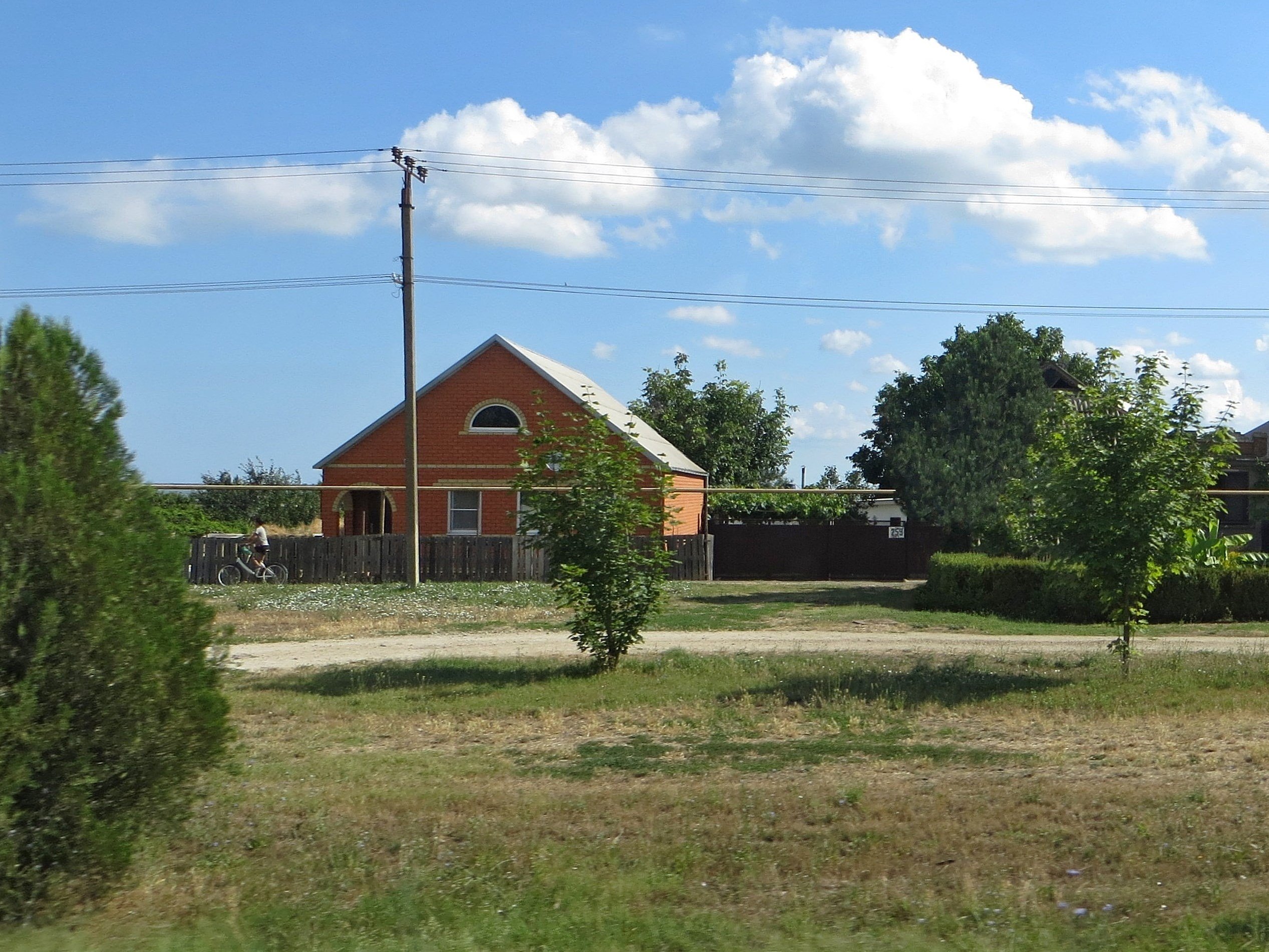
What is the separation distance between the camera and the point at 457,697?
12.6 m

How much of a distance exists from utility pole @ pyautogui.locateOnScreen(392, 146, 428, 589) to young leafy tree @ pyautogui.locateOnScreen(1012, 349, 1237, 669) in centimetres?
1629

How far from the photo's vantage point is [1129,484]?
41.9 feet

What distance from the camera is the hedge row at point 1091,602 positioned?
21.2m

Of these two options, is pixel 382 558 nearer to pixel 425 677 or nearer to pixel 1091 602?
pixel 425 677

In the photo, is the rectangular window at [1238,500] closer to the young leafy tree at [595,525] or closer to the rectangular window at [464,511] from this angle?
the rectangular window at [464,511]

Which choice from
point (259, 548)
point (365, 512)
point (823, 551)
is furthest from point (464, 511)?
point (823, 551)

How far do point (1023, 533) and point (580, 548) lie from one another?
6683mm

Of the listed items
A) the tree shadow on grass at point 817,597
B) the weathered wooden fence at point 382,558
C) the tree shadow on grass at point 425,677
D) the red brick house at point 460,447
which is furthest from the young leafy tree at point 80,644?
the red brick house at point 460,447

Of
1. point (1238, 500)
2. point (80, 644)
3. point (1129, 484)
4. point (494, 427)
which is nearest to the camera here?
point (80, 644)

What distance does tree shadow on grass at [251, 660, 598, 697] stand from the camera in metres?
13.4

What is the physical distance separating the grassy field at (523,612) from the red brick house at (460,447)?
6.11 metres

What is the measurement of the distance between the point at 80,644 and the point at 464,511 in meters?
29.1

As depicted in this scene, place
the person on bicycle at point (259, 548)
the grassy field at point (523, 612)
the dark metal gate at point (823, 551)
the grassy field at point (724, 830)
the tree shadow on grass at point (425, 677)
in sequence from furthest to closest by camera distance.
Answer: the dark metal gate at point (823, 551) < the person on bicycle at point (259, 548) < the grassy field at point (523, 612) < the tree shadow on grass at point (425, 677) < the grassy field at point (724, 830)

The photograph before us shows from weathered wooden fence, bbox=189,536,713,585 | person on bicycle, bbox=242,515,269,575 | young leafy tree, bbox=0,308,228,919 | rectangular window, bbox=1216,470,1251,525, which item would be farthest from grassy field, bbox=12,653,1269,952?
rectangular window, bbox=1216,470,1251,525
